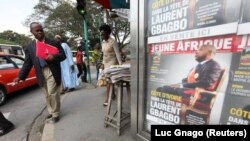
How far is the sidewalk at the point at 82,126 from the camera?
11.3ft

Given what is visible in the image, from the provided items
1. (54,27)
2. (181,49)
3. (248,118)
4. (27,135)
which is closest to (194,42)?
(181,49)

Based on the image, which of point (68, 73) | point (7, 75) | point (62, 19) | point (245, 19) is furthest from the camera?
point (62, 19)

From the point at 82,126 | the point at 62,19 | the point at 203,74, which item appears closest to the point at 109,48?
the point at 82,126

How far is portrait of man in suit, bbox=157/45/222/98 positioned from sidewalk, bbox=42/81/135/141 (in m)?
1.31

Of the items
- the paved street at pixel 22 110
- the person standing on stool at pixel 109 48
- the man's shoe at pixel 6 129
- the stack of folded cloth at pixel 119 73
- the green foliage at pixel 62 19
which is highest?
the green foliage at pixel 62 19

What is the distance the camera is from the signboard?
178cm

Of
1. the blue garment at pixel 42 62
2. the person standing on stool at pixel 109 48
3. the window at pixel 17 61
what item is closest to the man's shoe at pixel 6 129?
the blue garment at pixel 42 62

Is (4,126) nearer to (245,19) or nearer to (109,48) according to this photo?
(109,48)

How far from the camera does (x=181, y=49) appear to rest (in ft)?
7.26

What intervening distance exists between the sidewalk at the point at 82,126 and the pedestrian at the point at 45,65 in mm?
363

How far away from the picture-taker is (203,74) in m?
2.08

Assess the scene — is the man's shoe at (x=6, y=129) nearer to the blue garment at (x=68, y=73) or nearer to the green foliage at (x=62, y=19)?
the blue garment at (x=68, y=73)

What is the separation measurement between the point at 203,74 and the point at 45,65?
298 cm

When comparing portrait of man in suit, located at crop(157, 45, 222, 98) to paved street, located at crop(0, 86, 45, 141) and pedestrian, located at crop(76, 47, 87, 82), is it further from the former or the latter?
pedestrian, located at crop(76, 47, 87, 82)
